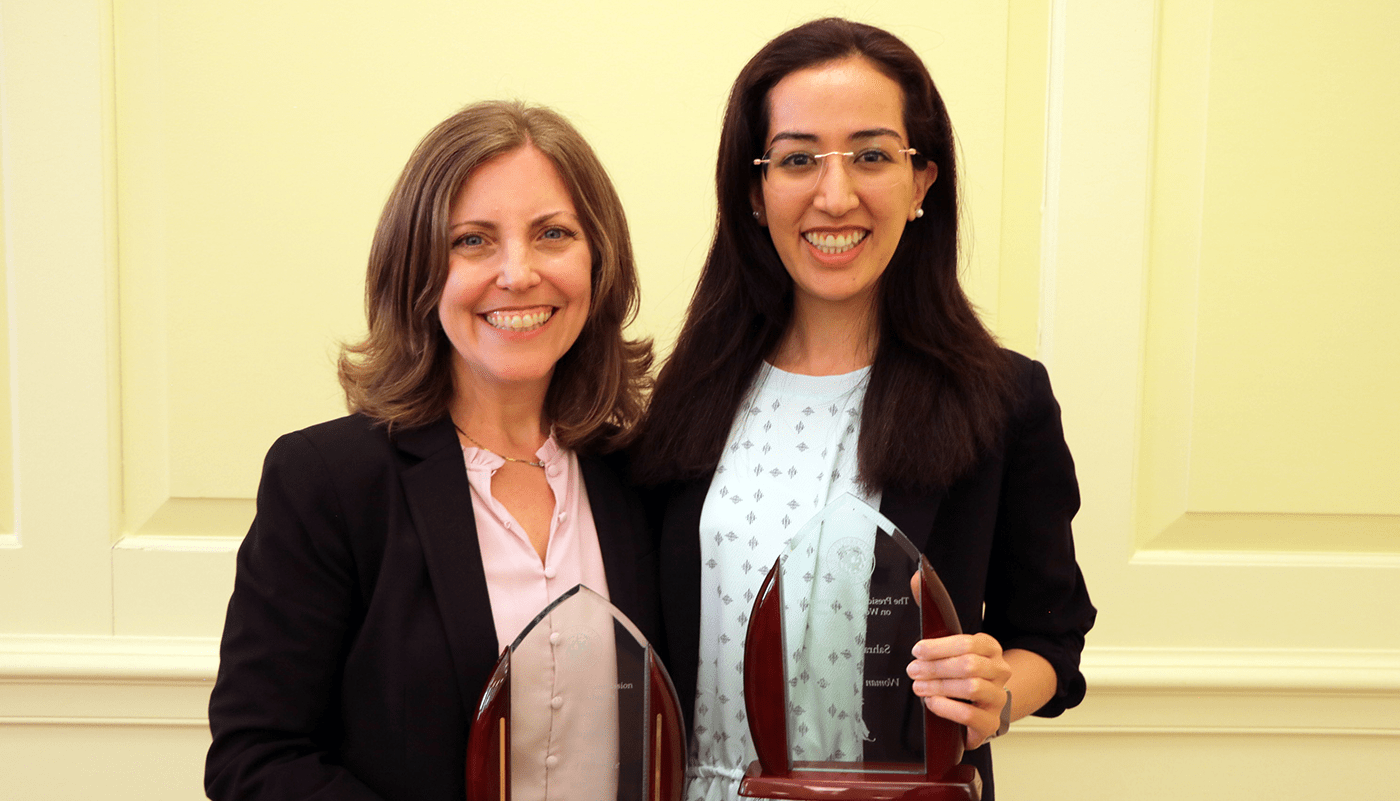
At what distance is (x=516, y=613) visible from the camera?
123 cm

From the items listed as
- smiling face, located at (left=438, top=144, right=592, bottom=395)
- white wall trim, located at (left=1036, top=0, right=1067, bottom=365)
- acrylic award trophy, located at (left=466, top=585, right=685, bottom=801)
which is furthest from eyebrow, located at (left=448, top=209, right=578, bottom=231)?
white wall trim, located at (left=1036, top=0, right=1067, bottom=365)

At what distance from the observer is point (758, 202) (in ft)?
4.87

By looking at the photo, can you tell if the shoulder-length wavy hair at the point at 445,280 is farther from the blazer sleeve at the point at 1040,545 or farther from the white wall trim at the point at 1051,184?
the white wall trim at the point at 1051,184

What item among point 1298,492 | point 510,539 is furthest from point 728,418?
point 1298,492

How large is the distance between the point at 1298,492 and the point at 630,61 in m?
1.64

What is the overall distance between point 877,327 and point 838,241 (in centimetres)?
17

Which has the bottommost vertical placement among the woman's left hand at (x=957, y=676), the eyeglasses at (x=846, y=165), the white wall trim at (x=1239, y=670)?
the white wall trim at (x=1239, y=670)

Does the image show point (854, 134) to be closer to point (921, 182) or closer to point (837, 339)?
point (921, 182)

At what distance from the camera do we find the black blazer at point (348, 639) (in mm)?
1144

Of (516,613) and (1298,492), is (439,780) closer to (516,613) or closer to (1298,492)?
(516,613)

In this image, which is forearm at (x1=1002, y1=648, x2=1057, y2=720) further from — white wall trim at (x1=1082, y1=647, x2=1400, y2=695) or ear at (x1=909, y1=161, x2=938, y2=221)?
white wall trim at (x1=1082, y1=647, x2=1400, y2=695)

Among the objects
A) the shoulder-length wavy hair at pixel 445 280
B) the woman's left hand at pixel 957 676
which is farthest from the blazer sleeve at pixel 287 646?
the woman's left hand at pixel 957 676

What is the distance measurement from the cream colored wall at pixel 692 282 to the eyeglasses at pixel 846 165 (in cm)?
68

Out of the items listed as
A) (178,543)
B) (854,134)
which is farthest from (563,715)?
(178,543)
